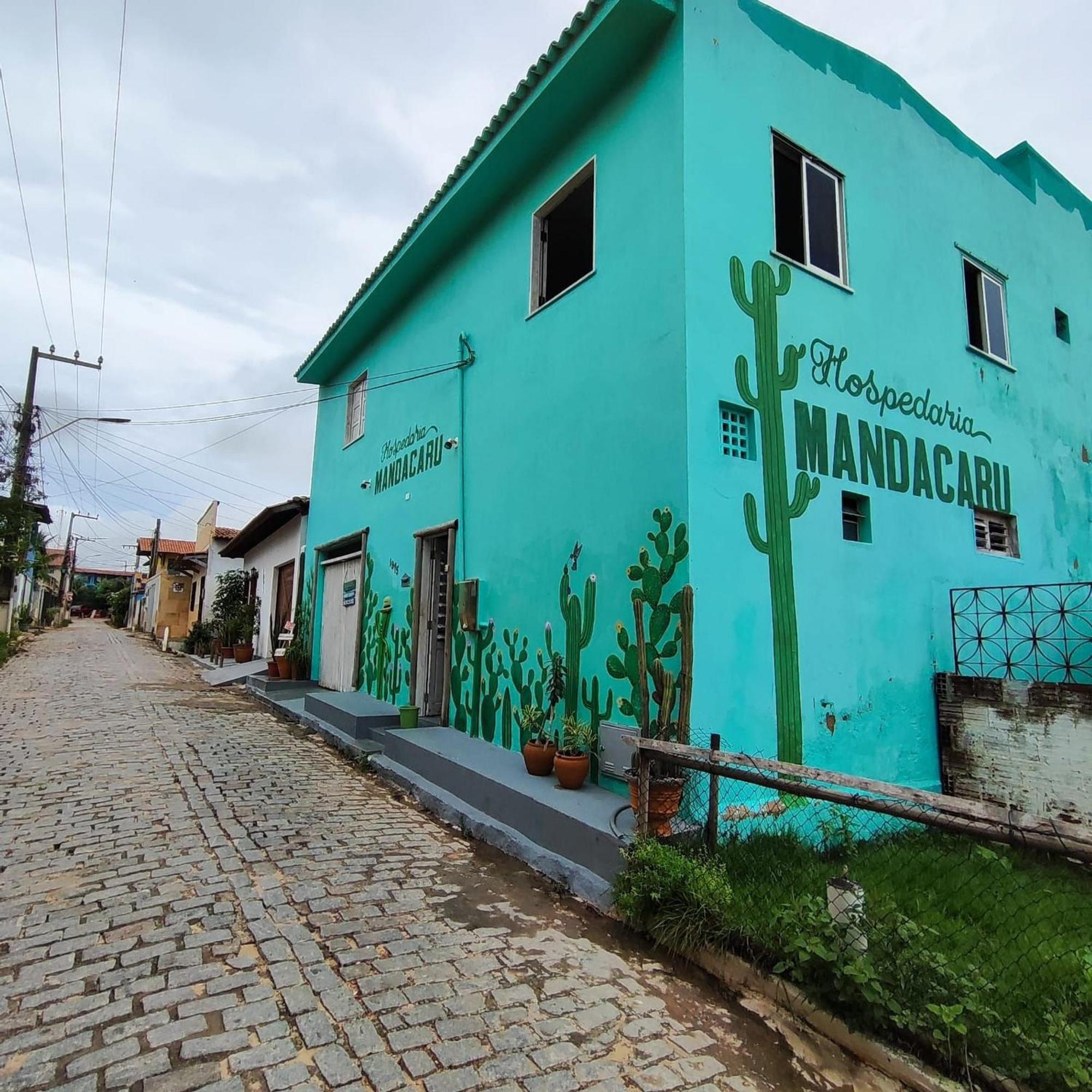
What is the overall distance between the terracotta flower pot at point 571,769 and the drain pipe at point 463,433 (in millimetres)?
2842

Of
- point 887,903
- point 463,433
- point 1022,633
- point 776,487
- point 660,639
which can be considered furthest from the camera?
point 463,433

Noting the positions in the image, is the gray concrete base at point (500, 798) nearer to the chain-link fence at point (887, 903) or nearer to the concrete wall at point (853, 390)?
the chain-link fence at point (887, 903)

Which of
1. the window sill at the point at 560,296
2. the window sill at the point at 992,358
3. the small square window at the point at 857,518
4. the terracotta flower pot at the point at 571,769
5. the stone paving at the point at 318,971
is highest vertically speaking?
the window sill at the point at 560,296

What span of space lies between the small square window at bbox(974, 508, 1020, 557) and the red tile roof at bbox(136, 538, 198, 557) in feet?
122

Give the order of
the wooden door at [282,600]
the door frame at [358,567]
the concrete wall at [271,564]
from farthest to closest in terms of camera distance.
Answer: the wooden door at [282,600] → the concrete wall at [271,564] → the door frame at [358,567]

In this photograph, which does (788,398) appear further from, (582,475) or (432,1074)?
(432,1074)

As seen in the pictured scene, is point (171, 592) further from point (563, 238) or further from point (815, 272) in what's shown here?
point (815, 272)

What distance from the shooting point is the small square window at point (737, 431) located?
15.9 feet

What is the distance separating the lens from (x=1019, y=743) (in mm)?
5543

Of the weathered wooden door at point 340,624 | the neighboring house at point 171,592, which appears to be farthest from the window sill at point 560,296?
the neighboring house at point 171,592

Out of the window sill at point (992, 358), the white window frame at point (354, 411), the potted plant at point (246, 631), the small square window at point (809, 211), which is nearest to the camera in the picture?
the small square window at point (809, 211)

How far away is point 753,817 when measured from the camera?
4414 mm

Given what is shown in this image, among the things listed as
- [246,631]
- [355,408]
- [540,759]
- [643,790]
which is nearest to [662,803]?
[643,790]

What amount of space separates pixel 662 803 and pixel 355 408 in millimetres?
9534
